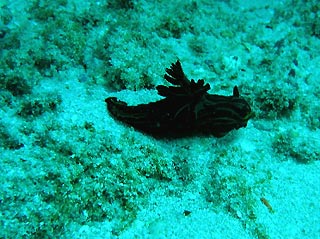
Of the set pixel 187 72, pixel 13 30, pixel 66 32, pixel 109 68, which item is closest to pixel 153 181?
pixel 109 68

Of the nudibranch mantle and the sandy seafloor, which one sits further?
the nudibranch mantle

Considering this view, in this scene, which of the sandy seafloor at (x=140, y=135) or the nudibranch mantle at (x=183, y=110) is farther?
the nudibranch mantle at (x=183, y=110)

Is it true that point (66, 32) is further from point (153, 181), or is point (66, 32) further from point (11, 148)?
point (153, 181)

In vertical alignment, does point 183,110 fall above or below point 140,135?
above
